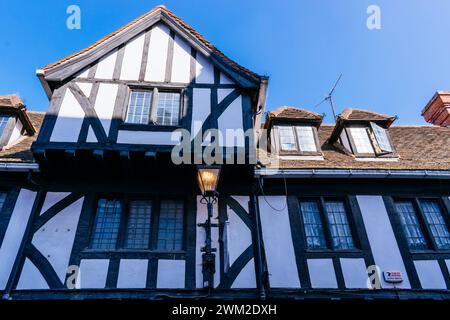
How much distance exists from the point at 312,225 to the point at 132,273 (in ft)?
12.8

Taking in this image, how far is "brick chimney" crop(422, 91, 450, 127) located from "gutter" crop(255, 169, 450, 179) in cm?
588

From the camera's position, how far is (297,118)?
918 cm

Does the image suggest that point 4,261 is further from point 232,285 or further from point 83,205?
point 232,285

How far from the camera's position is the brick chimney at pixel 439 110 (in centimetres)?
1227

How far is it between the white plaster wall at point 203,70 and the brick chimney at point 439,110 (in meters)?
9.08

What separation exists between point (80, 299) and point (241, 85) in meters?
5.81

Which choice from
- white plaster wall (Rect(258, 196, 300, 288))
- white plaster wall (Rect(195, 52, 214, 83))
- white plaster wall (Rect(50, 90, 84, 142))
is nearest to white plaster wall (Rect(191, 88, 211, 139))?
white plaster wall (Rect(195, 52, 214, 83))

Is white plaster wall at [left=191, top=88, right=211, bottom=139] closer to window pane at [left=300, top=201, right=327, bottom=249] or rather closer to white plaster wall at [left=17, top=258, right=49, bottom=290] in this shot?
window pane at [left=300, top=201, right=327, bottom=249]

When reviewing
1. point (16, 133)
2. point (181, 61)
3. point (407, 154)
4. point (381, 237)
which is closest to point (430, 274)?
point (381, 237)

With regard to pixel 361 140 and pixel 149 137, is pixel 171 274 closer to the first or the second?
pixel 149 137

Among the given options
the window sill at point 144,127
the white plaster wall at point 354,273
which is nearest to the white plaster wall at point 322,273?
the white plaster wall at point 354,273

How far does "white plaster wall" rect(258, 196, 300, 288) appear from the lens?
6531mm

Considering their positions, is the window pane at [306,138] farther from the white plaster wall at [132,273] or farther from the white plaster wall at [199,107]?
the white plaster wall at [132,273]

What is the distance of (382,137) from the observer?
30.5 feet
